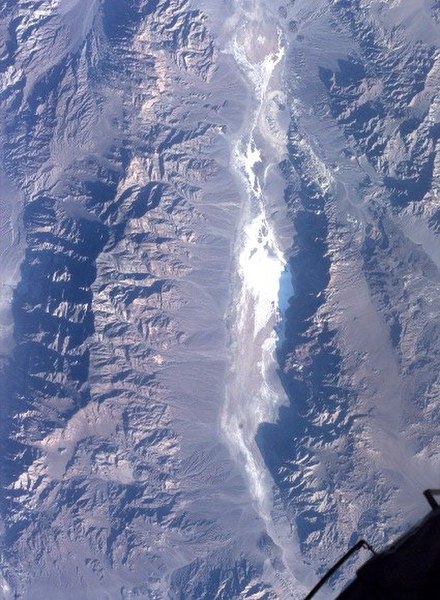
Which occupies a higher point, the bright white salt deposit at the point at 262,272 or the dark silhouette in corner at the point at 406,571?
the bright white salt deposit at the point at 262,272

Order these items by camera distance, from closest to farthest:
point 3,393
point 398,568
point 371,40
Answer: point 398,568 → point 371,40 → point 3,393

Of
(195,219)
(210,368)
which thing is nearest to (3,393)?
(210,368)

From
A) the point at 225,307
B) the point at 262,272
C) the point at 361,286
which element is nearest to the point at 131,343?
the point at 225,307

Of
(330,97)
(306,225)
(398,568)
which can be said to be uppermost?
(330,97)

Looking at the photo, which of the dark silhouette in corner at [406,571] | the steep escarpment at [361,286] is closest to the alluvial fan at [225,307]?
the steep escarpment at [361,286]

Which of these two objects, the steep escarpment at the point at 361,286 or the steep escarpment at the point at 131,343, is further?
the steep escarpment at the point at 131,343

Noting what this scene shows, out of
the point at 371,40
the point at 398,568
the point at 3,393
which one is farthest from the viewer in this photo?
the point at 3,393

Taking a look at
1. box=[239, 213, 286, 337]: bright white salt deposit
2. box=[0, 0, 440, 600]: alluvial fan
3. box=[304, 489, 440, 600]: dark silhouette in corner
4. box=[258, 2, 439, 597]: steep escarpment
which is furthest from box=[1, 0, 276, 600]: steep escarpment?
box=[304, 489, 440, 600]: dark silhouette in corner

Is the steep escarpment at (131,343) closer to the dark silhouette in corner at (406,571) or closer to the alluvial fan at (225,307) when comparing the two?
the alluvial fan at (225,307)

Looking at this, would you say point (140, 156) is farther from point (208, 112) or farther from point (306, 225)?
point (306, 225)
